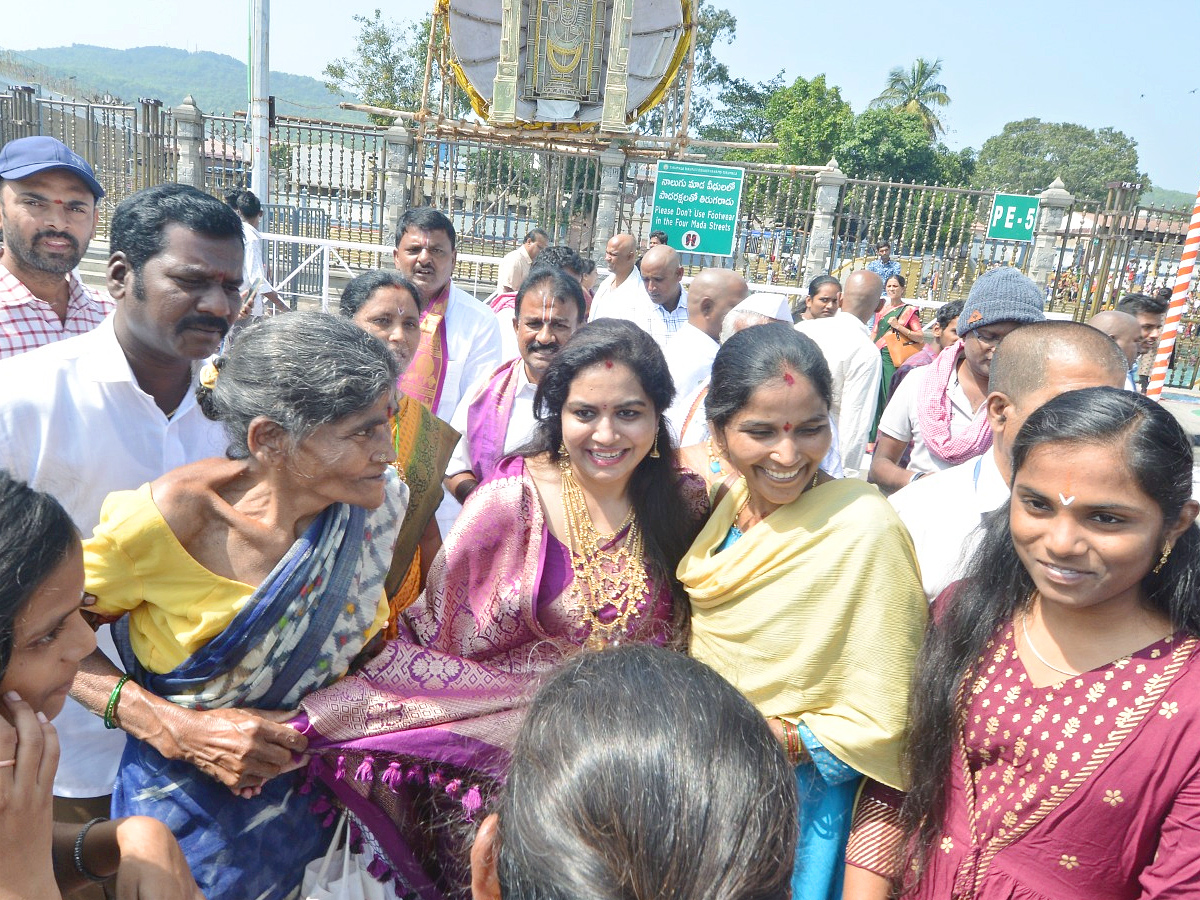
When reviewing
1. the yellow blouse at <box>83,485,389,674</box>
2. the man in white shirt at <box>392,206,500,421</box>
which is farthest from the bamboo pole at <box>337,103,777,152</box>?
the yellow blouse at <box>83,485,389,674</box>

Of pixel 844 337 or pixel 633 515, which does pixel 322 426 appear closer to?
pixel 633 515

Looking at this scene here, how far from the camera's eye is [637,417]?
234 centimetres

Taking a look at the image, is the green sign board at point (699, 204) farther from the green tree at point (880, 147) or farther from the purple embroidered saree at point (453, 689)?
the green tree at point (880, 147)

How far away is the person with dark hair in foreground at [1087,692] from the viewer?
1.53 metres

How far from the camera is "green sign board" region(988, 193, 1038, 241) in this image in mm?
13086

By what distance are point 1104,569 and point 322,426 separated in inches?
61.1

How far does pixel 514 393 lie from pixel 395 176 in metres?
→ 12.7

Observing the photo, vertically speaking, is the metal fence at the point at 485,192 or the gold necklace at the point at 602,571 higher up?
the metal fence at the point at 485,192

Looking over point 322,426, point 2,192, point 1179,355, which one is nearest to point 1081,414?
point 322,426

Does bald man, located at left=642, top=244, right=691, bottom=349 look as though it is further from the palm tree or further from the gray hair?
the palm tree

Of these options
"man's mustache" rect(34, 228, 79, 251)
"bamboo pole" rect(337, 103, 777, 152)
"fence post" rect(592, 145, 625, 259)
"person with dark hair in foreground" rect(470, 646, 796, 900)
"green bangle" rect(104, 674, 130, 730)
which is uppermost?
"bamboo pole" rect(337, 103, 777, 152)

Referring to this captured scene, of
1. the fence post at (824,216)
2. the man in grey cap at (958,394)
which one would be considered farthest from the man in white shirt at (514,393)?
the fence post at (824,216)

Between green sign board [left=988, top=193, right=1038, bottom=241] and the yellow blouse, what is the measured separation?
13616mm

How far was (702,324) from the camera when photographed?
17.7 feet
